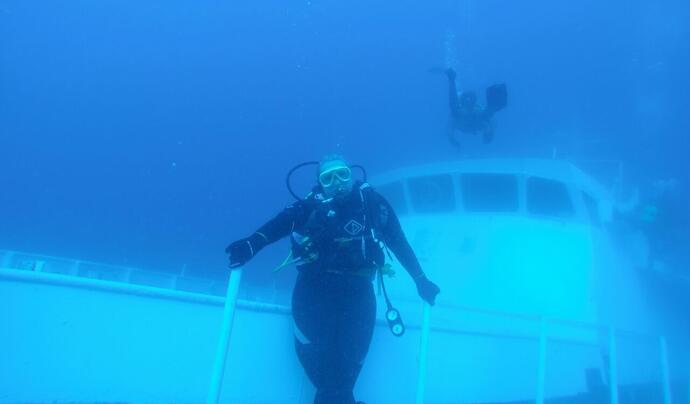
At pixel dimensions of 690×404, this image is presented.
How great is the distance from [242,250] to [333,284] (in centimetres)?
75

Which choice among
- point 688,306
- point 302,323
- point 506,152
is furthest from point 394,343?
point 506,152

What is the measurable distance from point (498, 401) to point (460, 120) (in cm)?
538

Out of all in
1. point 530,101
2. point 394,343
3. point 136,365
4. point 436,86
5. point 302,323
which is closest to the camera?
point 136,365

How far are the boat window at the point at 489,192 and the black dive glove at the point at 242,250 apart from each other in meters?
7.28

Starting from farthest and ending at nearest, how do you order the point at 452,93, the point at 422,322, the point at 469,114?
1. the point at 469,114
2. the point at 452,93
3. the point at 422,322

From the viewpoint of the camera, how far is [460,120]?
8625 millimetres

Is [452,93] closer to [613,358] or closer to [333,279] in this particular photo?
[613,358]

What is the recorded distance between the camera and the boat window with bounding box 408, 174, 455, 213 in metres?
9.81

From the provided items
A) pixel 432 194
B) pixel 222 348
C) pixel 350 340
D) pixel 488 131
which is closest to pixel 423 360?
pixel 350 340

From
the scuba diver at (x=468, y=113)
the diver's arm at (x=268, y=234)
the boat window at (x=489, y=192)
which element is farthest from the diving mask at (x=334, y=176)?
the boat window at (x=489, y=192)

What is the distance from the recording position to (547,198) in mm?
8992

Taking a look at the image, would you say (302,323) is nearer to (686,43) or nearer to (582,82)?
(582,82)

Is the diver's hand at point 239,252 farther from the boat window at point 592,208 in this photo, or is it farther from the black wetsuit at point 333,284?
the boat window at point 592,208

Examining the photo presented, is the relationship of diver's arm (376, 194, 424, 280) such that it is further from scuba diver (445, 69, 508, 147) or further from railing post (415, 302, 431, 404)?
scuba diver (445, 69, 508, 147)
